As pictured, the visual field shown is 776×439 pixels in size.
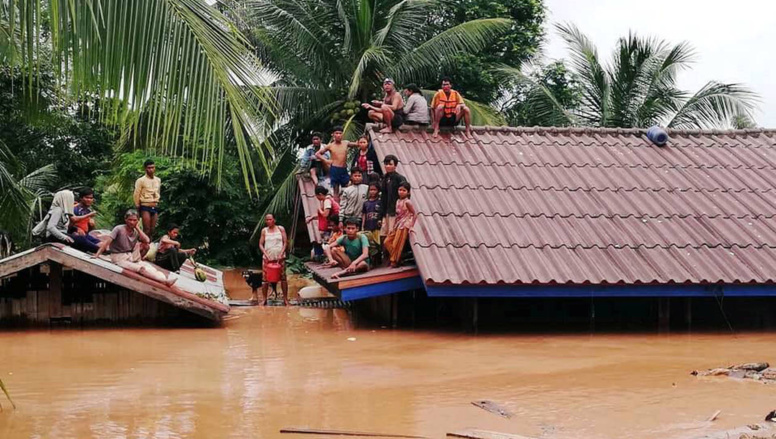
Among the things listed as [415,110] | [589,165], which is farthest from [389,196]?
[589,165]

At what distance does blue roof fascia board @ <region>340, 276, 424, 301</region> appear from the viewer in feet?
37.3

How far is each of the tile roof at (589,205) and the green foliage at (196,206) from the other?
9.05 meters

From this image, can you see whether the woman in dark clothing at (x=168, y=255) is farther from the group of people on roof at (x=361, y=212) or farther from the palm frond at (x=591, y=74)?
the palm frond at (x=591, y=74)

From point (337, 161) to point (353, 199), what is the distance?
1892mm

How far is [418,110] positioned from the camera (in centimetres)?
1460

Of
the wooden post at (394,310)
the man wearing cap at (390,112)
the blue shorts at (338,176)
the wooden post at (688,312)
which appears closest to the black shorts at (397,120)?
the man wearing cap at (390,112)

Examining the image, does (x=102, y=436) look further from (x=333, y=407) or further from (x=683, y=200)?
(x=683, y=200)

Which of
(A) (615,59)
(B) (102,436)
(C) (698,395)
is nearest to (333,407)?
(B) (102,436)

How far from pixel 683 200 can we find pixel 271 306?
21.7 feet

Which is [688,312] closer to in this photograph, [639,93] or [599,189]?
[599,189]

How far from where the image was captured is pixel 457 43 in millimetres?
21547

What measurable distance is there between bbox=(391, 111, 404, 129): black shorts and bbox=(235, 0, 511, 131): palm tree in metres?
6.45

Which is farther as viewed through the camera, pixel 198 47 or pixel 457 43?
pixel 457 43

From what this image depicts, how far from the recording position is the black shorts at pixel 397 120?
1434cm
